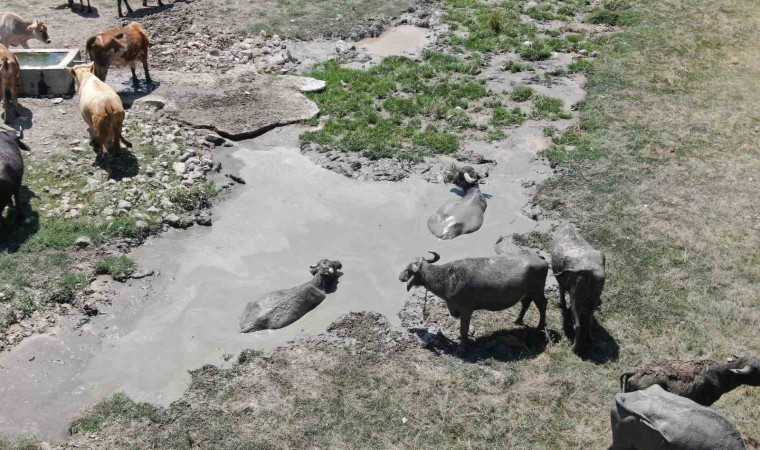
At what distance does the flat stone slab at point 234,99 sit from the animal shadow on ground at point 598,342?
7.58 m

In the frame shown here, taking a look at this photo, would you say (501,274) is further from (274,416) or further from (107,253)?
(107,253)

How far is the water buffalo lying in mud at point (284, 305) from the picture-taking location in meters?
10.7

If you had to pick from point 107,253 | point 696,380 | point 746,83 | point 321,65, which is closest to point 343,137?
point 321,65

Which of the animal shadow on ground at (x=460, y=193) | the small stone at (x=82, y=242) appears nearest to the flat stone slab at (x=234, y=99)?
the animal shadow on ground at (x=460, y=193)

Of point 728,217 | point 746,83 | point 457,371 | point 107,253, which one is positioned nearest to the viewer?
point 457,371

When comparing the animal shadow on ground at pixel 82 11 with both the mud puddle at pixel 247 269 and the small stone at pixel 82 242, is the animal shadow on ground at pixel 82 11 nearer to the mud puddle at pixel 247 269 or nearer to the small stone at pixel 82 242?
the mud puddle at pixel 247 269

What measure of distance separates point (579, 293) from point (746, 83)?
1075cm

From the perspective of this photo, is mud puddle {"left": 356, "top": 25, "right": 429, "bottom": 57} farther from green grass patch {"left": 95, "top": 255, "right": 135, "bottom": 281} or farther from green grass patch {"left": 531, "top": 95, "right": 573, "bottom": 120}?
green grass patch {"left": 95, "top": 255, "right": 135, "bottom": 281}

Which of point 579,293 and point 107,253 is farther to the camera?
point 107,253

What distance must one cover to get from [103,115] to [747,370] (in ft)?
36.0

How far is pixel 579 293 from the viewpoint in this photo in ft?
32.9

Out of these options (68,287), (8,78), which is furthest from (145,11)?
(68,287)

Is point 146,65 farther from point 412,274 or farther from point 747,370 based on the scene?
point 747,370

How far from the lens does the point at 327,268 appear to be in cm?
1123
